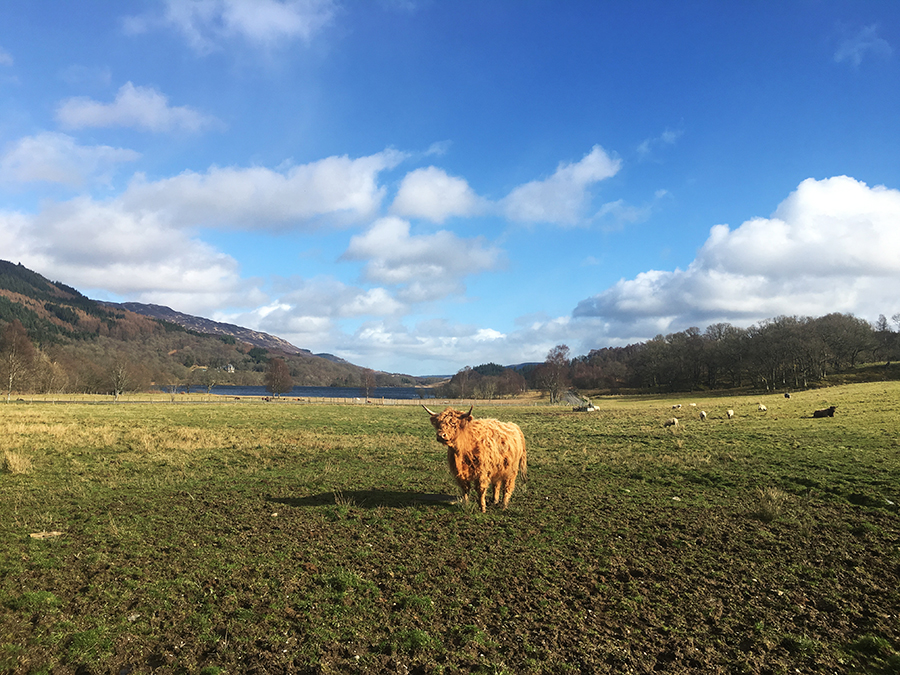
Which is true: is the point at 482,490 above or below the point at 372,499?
above

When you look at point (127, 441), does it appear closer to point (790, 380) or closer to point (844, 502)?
point (844, 502)

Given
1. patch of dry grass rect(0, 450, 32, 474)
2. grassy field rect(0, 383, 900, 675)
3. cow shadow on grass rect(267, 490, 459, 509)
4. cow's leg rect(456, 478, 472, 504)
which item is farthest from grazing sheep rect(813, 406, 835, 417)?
patch of dry grass rect(0, 450, 32, 474)

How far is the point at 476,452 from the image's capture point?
1065cm

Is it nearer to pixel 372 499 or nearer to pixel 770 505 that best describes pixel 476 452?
pixel 372 499

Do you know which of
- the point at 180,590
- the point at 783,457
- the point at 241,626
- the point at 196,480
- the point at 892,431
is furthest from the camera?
the point at 892,431

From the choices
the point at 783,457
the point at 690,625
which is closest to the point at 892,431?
the point at 783,457

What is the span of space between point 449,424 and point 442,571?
140 inches

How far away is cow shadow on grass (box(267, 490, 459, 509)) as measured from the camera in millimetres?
11680

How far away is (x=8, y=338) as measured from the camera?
2837 inches

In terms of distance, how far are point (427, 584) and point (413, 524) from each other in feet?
10.2

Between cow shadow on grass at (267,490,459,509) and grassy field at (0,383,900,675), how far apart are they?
0.43 feet

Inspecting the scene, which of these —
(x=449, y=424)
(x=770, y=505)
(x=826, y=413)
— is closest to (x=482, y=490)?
(x=449, y=424)

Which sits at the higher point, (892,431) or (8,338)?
(8,338)

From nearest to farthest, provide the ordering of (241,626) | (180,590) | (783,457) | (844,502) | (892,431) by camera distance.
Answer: (241,626) < (180,590) < (844,502) < (783,457) < (892,431)
